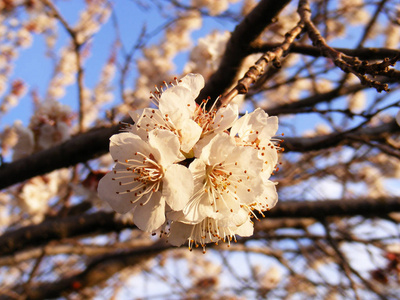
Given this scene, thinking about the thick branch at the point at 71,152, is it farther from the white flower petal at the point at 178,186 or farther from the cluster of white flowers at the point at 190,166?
the white flower petal at the point at 178,186

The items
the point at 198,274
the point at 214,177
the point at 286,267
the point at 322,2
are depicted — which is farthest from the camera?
the point at 198,274

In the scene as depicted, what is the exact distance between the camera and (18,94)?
Answer: 25.4 feet

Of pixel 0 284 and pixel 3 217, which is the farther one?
pixel 3 217

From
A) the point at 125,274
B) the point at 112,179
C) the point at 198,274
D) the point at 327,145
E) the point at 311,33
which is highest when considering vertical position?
the point at 311,33

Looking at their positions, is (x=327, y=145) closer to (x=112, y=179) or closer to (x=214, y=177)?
(x=214, y=177)

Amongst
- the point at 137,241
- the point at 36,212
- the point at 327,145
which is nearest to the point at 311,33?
the point at 327,145

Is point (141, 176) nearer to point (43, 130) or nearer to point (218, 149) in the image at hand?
point (218, 149)

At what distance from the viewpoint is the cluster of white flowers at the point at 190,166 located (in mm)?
924

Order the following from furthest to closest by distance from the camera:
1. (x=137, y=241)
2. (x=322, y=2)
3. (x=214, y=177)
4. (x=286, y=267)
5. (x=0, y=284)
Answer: (x=0, y=284) → (x=137, y=241) → (x=286, y=267) → (x=322, y=2) → (x=214, y=177)

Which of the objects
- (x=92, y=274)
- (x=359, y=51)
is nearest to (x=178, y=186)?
(x=359, y=51)

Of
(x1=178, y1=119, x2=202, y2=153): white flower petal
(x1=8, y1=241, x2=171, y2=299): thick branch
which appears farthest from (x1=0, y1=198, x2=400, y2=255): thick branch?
(x1=178, y1=119, x2=202, y2=153): white flower petal

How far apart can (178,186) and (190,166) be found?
0.28 feet

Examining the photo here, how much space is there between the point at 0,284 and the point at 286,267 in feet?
11.3

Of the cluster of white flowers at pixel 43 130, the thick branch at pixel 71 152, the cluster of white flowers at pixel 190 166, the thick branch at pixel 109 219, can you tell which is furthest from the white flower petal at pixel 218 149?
the cluster of white flowers at pixel 43 130
